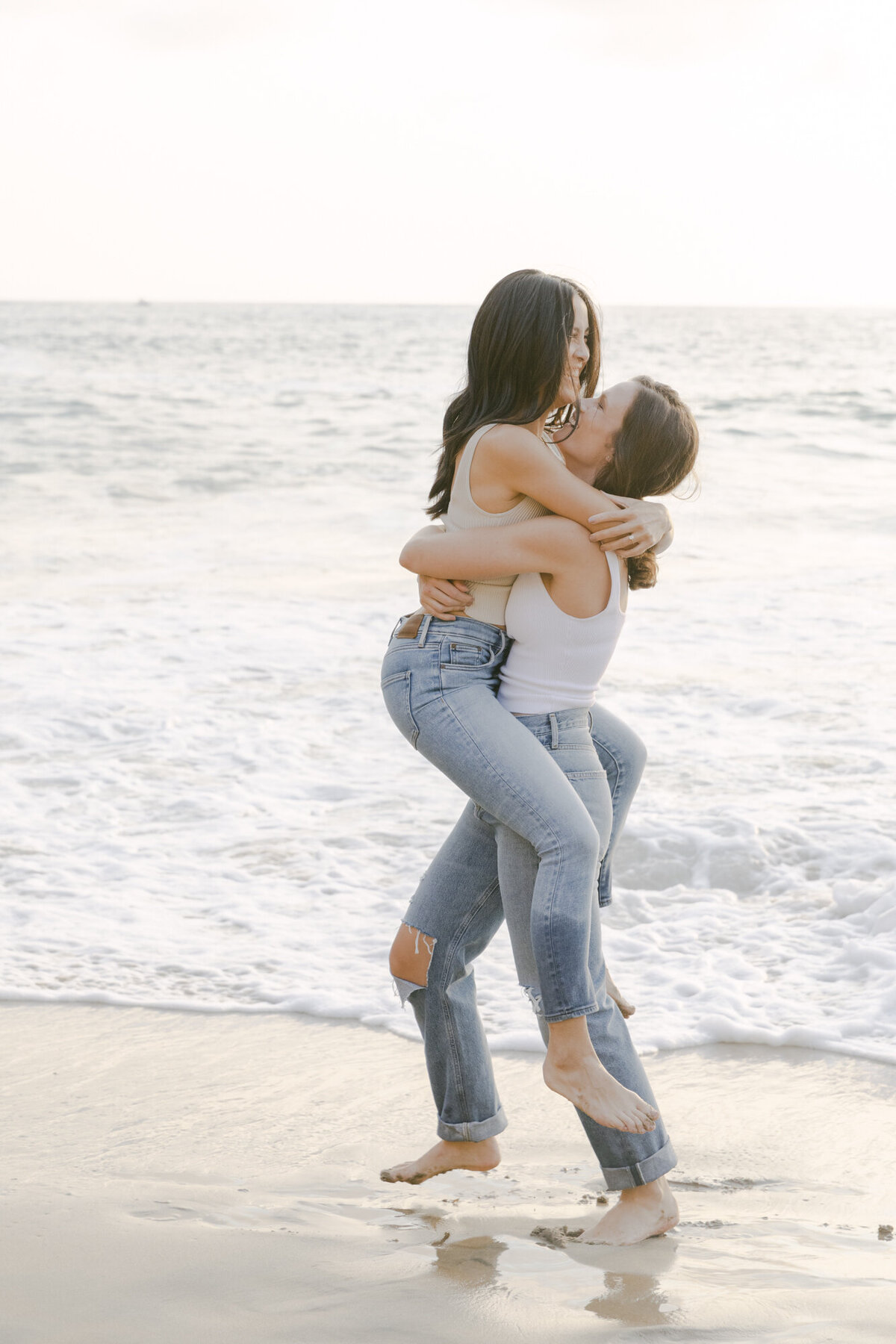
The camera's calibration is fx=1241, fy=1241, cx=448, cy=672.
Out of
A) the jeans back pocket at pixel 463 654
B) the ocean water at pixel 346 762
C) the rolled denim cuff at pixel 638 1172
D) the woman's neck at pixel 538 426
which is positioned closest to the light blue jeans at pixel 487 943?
the rolled denim cuff at pixel 638 1172

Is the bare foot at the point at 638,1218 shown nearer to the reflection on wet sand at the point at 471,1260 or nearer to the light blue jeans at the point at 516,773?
the reflection on wet sand at the point at 471,1260

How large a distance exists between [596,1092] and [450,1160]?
49 centimetres

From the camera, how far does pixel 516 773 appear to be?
2.40 meters

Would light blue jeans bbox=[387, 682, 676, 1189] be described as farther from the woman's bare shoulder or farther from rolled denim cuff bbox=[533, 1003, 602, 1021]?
the woman's bare shoulder

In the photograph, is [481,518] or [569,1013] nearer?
[569,1013]

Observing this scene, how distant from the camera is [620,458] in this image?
104 inches

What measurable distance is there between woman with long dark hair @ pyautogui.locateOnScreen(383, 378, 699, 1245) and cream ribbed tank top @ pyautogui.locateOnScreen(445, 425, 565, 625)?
4 cm

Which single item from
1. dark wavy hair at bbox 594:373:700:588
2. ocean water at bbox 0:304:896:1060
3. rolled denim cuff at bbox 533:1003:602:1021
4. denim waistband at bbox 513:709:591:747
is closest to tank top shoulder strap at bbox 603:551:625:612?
dark wavy hair at bbox 594:373:700:588

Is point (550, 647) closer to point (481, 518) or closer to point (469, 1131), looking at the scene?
point (481, 518)

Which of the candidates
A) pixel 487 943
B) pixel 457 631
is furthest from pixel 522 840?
pixel 457 631

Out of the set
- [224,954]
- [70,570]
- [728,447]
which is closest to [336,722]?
[224,954]

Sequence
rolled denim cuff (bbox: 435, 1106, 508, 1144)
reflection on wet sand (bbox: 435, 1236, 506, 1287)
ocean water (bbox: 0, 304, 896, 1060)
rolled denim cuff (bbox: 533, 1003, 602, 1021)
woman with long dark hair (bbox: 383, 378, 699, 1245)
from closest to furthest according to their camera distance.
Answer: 1. reflection on wet sand (bbox: 435, 1236, 506, 1287)
2. rolled denim cuff (bbox: 533, 1003, 602, 1021)
3. woman with long dark hair (bbox: 383, 378, 699, 1245)
4. rolled denim cuff (bbox: 435, 1106, 508, 1144)
5. ocean water (bbox: 0, 304, 896, 1060)

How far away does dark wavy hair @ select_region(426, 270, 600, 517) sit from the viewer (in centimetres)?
244

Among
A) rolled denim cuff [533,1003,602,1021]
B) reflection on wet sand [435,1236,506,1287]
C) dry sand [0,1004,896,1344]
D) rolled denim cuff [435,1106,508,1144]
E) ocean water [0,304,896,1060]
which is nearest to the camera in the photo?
dry sand [0,1004,896,1344]
